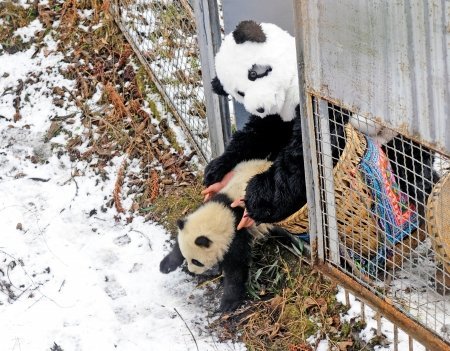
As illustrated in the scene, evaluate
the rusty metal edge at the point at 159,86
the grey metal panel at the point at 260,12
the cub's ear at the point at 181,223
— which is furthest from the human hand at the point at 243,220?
the grey metal panel at the point at 260,12

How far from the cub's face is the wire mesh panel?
2.36 feet

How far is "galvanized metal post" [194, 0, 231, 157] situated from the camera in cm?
446

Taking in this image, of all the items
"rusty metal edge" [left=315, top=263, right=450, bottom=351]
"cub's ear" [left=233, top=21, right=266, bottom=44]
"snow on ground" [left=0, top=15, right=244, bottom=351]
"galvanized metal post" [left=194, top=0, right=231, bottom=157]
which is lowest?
"snow on ground" [left=0, top=15, right=244, bottom=351]

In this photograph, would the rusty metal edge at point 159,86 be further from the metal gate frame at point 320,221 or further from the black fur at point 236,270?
the metal gate frame at point 320,221

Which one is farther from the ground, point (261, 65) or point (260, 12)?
point (260, 12)

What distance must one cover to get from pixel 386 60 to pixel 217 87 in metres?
1.57

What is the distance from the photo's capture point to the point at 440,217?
145 inches

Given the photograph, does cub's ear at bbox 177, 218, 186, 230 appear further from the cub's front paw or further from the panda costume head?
the panda costume head

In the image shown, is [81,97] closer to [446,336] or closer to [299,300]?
[299,300]

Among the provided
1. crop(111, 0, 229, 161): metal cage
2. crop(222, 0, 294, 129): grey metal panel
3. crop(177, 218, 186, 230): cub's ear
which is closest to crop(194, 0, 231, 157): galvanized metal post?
crop(111, 0, 229, 161): metal cage

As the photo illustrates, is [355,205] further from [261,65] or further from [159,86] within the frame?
[159,86]

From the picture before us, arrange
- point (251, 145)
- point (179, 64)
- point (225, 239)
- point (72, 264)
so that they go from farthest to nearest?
point (179, 64), point (72, 264), point (251, 145), point (225, 239)

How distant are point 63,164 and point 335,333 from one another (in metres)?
2.48

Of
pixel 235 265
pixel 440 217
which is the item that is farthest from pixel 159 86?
pixel 440 217
